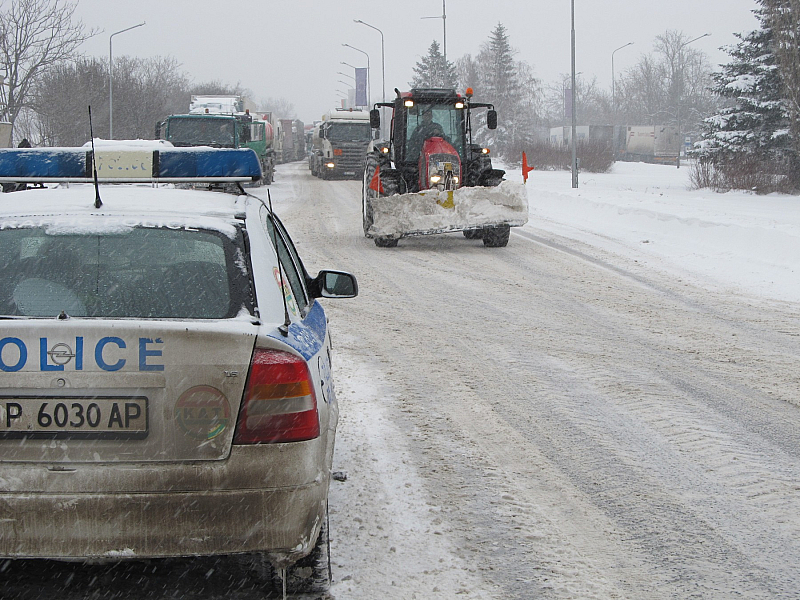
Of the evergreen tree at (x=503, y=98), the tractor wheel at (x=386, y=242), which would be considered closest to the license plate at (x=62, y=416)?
the tractor wheel at (x=386, y=242)

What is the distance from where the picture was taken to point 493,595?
333 centimetres

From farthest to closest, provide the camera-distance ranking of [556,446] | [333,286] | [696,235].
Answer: [696,235] → [556,446] → [333,286]

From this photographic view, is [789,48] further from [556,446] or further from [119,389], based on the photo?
[119,389]

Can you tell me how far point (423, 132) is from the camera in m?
16.4

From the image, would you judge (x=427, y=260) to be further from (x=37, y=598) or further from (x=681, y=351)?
(x=37, y=598)

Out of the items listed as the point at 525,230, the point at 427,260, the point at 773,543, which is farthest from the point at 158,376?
the point at 525,230

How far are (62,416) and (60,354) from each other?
0.63 feet

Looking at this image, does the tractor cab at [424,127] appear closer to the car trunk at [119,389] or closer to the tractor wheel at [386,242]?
the tractor wheel at [386,242]

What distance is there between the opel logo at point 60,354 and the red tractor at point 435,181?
11933 mm

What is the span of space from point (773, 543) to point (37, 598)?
2955 mm

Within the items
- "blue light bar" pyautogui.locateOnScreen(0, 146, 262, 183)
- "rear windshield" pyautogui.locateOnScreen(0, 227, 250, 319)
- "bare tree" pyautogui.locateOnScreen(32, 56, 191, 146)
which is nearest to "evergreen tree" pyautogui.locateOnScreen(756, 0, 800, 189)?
"bare tree" pyautogui.locateOnScreen(32, 56, 191, 146)

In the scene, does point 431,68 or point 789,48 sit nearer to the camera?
point 789,48

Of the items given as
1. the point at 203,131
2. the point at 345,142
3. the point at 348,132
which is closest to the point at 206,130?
the point at 203,131

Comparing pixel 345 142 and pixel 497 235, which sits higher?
pixel 345 142
